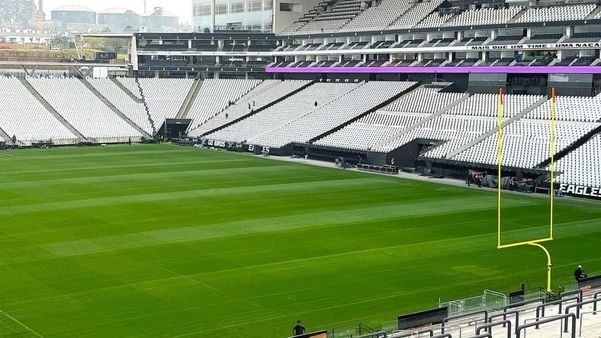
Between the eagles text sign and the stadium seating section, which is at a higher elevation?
the stadium seating section

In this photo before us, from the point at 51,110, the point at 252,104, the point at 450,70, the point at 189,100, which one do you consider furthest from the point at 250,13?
the point at 450,70

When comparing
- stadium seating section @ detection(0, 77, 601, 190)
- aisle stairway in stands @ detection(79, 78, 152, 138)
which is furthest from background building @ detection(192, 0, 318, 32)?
aisle stairway in stands @ detection(79, 78, 152, 138)

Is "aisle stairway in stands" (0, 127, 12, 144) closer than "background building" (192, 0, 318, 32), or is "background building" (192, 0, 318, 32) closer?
"aisle stairway in stands" (0, 127, 12, 144)

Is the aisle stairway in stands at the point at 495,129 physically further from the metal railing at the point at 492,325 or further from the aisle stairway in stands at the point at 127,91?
the aisle stairway in stands at the point at 127,91

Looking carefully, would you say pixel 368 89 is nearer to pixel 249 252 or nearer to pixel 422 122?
pixel 422 122

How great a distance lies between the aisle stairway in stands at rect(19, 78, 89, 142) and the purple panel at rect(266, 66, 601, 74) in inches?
877

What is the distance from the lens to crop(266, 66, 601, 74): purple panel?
2231 inches

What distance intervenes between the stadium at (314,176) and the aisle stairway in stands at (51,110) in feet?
0.90

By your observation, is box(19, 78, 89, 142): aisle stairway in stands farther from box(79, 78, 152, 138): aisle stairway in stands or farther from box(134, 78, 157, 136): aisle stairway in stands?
box(134, 78, 157, 136): aisle stairway in stands

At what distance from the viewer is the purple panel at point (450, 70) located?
5666 centimetres

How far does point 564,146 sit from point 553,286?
83.9 ft

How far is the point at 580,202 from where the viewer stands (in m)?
42.0

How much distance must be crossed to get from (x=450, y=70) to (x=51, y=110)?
3718 centimetres

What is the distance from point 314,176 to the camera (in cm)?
5222
